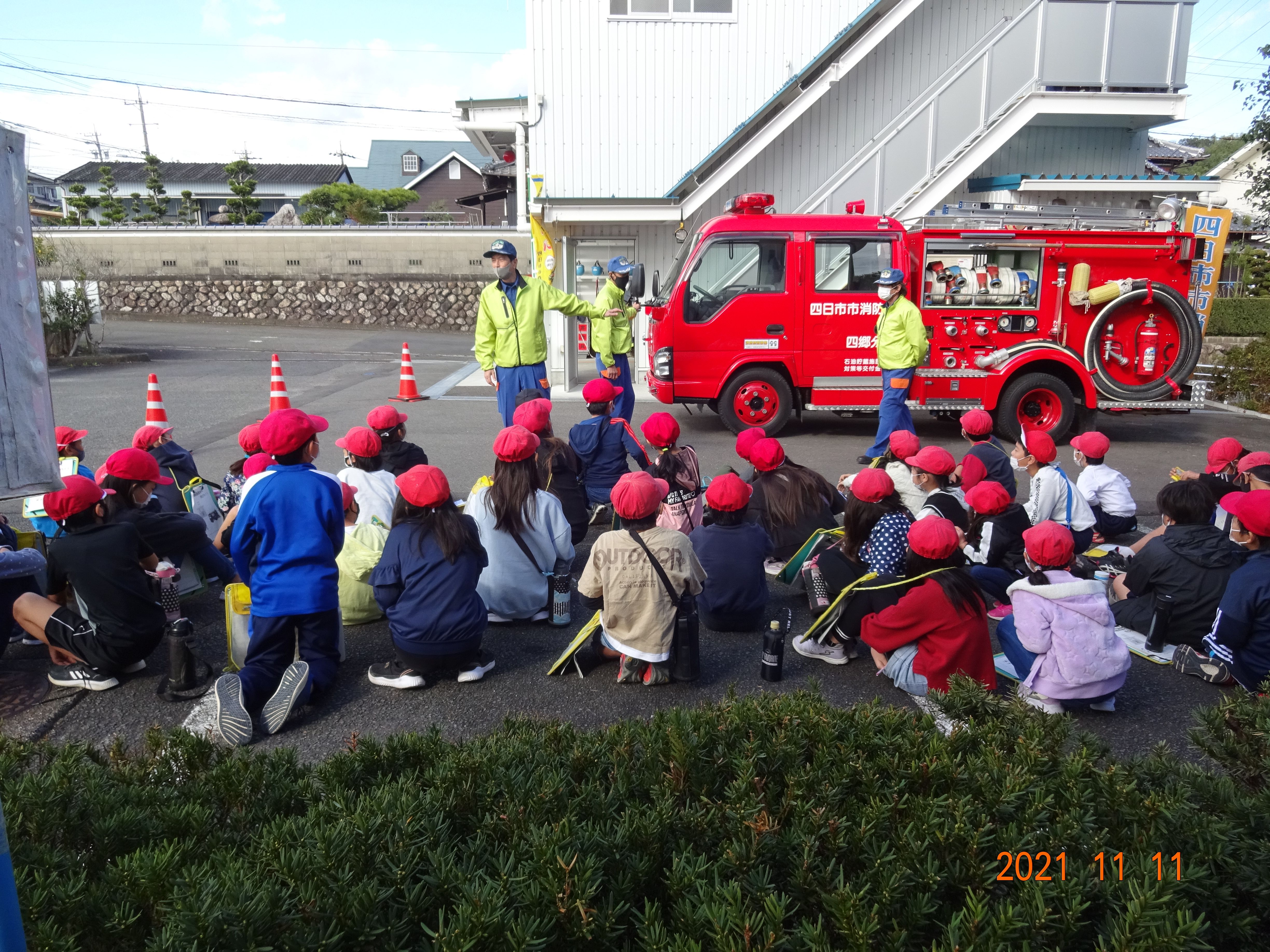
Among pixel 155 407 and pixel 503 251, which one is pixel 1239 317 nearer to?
pixel 503 251

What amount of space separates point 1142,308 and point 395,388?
1092 centimetres

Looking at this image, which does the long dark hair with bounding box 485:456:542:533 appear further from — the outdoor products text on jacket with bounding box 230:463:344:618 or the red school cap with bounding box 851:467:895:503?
the red school cap with bounding box 851:467:895:503

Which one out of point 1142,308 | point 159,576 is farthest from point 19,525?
point 1142,308

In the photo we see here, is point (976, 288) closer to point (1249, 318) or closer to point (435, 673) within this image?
point (435, 673)

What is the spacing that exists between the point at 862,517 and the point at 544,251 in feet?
36.2

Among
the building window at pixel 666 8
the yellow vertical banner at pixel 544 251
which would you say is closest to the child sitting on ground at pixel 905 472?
the yellow vertical banner at pixel 544 251

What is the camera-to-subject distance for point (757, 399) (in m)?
10.8

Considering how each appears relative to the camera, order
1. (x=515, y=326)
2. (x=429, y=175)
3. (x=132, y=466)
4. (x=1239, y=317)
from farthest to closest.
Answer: (x=429, y=175)
(x=1239, y=317)
(x=515, y=326)
(x=132, y=466)

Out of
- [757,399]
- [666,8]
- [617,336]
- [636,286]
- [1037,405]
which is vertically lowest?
[1037,405]

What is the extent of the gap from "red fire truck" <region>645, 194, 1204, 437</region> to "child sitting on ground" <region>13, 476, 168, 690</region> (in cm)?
697

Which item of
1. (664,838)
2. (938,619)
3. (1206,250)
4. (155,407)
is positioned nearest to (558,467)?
(938,619)

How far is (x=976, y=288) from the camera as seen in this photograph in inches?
412

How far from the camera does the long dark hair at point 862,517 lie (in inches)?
199
